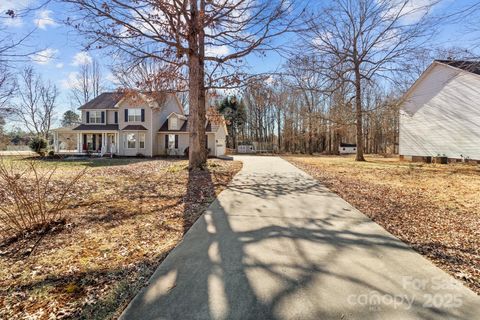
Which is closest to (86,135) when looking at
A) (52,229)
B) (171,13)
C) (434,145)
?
(171,13)

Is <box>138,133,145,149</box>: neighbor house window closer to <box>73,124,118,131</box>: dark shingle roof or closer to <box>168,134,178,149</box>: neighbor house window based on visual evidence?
<box>168,134,178,149</box>: neighbor house window

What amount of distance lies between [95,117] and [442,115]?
3019 centimetres

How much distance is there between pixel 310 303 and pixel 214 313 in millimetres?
870

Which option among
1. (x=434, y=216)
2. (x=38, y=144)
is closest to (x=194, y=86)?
(x=434, y=216)

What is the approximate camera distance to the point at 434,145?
1925 centimetres

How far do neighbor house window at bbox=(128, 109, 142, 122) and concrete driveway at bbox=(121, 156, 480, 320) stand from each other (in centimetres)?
2235

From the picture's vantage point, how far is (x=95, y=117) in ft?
85.0

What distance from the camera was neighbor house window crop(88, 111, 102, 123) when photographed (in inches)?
1018

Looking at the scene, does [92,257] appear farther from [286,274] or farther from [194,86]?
[194,86]

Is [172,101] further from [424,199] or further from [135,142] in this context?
[424,199]

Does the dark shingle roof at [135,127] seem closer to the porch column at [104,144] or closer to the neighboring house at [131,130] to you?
the neighboring house at [131,130]

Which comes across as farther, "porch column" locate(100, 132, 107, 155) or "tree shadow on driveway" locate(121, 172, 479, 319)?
"porch column" locate(100, 132, 107, 155)

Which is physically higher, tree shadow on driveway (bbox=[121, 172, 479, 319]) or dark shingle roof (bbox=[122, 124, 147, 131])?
dark shingle roof (bbox=[122, 124, 147, 131])

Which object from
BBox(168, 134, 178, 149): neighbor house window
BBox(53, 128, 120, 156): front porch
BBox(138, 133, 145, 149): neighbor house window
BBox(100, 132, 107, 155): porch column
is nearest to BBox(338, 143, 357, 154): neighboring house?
BBox(168, 134, 178, 149): neighbor house window
